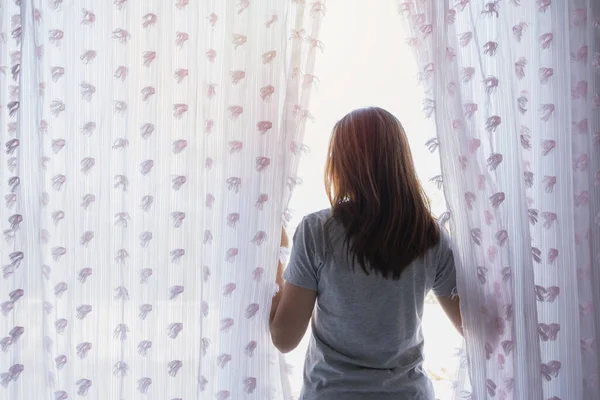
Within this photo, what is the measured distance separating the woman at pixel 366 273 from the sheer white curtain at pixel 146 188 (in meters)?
0.16

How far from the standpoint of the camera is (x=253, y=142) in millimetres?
1277

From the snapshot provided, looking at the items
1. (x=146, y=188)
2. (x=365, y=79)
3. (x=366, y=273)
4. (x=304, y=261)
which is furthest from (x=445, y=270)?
(x=146, y=188)

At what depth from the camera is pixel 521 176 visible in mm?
1248

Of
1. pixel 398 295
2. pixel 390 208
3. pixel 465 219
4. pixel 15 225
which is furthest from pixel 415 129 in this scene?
pixel 15 225

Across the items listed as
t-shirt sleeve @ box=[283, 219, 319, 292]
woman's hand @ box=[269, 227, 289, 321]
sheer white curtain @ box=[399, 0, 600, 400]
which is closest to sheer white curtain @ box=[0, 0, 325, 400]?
woman's hand @ box=[269, 227, 289, 321]

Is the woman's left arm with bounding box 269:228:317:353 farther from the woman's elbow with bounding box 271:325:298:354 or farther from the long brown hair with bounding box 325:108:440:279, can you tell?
the long brown hair with bounding box 325:108:440:279

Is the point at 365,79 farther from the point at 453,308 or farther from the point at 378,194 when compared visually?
the point at 453,308

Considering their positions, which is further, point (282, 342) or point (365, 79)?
point (365, 79)

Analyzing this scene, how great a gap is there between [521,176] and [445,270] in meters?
0.29

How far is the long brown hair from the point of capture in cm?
109

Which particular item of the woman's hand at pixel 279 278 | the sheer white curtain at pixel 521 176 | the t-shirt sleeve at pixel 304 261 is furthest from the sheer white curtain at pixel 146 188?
the sheer white curtain at pixel 521 176

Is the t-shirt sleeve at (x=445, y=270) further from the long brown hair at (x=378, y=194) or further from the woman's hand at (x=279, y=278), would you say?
the woman's hand at (x=279, y=278)

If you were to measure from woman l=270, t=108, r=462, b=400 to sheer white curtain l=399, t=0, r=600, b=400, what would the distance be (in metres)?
0.15

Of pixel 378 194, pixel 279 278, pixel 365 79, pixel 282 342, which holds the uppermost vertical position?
pixel 365 79
